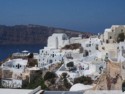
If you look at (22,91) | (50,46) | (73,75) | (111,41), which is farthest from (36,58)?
(22,91)

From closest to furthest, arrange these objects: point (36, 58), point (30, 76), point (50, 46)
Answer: point (30, 76), point (36, 58), point (50, 46)

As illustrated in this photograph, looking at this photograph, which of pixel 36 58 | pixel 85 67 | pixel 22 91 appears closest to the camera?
pixel 22 91

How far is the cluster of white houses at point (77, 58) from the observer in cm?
2795

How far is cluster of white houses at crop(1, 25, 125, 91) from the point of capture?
28.0 metres

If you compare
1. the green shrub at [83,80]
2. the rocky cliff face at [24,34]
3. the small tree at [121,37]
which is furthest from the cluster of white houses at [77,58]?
the rocky cliff face at [24,34]

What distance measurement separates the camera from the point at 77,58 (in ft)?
107

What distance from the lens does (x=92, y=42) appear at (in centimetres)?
3450

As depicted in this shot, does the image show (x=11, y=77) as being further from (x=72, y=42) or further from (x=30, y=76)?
(x=72, y=42)

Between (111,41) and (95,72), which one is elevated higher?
(111,41)

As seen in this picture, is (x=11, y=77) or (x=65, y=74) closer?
(x=65, y=74)

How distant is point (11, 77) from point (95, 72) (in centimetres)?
862

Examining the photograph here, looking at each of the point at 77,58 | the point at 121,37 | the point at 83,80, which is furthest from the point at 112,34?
the point at 83,80

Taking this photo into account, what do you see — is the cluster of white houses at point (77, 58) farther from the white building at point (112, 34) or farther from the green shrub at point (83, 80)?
the green shrub at point (83, 80)

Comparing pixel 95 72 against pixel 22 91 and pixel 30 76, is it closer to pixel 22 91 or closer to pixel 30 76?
pixel 30 76
